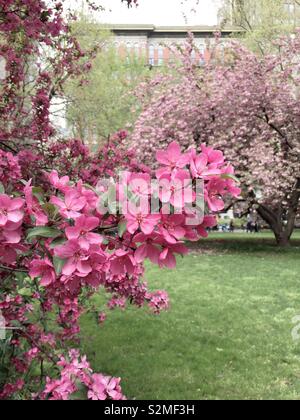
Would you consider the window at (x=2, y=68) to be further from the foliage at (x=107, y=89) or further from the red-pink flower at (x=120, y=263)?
the foliage at (x=107, y=89)

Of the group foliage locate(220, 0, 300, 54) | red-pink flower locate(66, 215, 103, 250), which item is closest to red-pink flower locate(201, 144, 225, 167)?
red-pink flower locate(66, 215, 103, 250)

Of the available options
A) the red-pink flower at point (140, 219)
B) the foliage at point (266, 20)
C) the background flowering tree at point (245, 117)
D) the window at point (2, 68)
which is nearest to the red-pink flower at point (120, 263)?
the red-pink flower at point (140, 219)

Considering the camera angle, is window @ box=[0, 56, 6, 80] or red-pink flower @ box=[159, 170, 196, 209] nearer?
red-pink flower @ box=[159, 170, 196, 209]

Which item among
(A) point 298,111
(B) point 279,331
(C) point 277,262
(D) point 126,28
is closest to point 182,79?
(A) point 298,111

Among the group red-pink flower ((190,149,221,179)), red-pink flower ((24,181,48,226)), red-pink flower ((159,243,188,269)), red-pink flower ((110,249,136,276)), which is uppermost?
red-pink flower ((190,149,221,179))

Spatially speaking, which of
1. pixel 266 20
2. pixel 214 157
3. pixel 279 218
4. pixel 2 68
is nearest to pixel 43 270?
pixel 214 157

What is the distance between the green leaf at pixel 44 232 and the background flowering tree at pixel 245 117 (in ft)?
40.3

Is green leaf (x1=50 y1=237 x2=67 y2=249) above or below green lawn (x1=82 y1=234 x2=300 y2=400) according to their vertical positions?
above

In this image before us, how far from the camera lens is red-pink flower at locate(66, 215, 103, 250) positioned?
1.31 meters

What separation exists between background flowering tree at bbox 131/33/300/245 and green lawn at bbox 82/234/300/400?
18.3 feet

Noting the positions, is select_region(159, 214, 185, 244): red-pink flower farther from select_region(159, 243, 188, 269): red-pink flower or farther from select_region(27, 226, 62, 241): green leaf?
select_region(27, 226, 62, 241): green leaf

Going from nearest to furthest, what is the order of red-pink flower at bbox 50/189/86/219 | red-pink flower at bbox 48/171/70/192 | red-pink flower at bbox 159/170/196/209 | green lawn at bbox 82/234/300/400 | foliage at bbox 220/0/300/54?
red-pink flower at bbox 159/170/196/209, red-pink flower at bbox 50/189/86/219, red-pink flower at bbox 48/171/70/192, green lawn at bbox 82/234/300/400, foliage at bbox 220/0/300/54

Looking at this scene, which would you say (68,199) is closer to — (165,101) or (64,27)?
(64,27)

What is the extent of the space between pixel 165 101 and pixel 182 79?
105 cm
